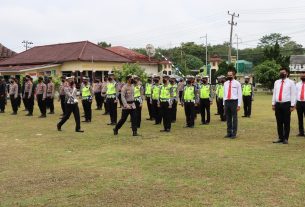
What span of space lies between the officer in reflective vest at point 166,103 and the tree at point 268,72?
3186 cm

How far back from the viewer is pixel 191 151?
32.0 feet

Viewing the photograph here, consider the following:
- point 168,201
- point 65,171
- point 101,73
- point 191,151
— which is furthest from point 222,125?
point 101,73

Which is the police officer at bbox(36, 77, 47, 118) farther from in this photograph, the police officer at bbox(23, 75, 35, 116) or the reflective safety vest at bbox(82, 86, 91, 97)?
the reflective safety vest at bbox(82, 86, 91, 97)

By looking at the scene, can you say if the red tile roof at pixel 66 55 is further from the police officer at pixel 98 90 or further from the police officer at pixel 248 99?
the police officer at pixel 248 99

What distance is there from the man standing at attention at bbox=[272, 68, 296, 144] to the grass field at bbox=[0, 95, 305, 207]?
44 centimetres

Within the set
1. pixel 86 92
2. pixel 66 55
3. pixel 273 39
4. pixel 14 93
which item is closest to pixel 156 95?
pixel 86 92

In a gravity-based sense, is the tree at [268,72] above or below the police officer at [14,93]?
above

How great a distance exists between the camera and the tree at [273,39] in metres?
96.2

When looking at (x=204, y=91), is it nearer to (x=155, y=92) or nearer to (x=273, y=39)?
(x=155, y=92)

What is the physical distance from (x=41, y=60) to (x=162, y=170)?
3958 cm

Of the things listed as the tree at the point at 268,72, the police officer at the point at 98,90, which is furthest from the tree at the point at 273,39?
the police officer at the point at 98,90

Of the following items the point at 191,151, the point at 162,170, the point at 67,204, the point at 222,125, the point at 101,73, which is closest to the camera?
the point at 67,204

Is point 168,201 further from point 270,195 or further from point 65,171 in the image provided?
point 65,171

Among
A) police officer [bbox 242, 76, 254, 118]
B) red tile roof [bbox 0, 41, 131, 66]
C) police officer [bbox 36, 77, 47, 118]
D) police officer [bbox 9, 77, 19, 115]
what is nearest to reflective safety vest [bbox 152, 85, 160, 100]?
police officer [bbox 242, 76, 254, 118]
